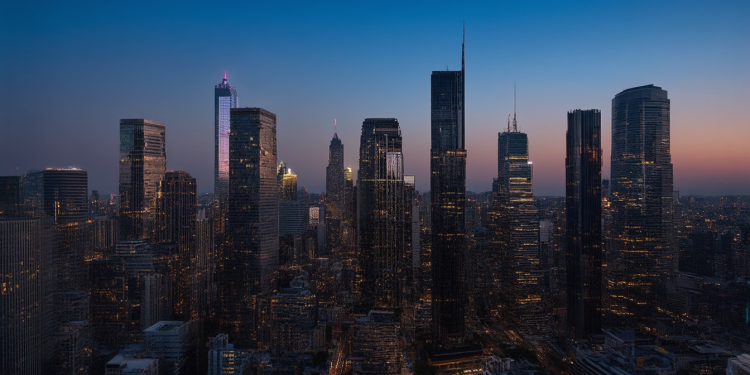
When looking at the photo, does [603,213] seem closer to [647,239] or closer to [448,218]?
[647,239]

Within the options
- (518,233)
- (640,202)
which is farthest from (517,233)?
(640,202)

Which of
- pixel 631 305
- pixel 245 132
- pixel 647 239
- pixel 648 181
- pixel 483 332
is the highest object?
pixel 245 132

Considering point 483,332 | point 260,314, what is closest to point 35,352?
point 260,314

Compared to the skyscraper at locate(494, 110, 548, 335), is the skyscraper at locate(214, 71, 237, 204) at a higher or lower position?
A: higher

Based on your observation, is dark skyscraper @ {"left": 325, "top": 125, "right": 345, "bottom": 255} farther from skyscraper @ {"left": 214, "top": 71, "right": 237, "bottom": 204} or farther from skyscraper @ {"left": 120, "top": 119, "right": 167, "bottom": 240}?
skyscraper @ {"left": 120, "top": 119, "right": 167, "bottom": 240}

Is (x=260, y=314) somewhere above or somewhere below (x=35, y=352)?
below

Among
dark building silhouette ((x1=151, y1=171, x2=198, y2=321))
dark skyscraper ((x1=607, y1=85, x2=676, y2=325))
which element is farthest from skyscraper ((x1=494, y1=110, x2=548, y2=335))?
dark building silhouette ((x1=151, y1=171, x2=198, y2=321))

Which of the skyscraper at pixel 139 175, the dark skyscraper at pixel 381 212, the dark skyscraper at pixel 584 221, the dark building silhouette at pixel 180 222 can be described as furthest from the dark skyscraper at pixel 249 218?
the dark skyscraper at pixel 584 221
